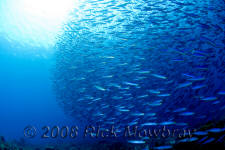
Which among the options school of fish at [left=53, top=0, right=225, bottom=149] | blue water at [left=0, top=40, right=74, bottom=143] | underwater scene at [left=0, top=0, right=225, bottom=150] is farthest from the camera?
blue water at [left=0, top=40, right=74, bottom=143]

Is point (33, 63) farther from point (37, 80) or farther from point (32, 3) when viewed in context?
point (32, 3)

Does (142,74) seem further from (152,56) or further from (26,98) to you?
(26,98)

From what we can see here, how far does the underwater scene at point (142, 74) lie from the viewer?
610 centimetres

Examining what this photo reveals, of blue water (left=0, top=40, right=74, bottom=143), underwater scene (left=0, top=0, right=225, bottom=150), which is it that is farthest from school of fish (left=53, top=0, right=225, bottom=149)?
blue water (left=0, top=40, right=74, bottom=143)

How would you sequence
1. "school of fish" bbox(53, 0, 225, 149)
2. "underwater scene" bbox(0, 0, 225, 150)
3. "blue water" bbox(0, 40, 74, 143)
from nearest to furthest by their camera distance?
1. "underwater scene" bbox(0, 0, 225, 150)
2. "school of fish" bbox(53, 0, 225, 149)
3. "blue water" bbox(0, 40, 74, 143)

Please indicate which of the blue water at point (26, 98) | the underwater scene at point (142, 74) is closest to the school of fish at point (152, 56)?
the underwater scene at point (142, 74)

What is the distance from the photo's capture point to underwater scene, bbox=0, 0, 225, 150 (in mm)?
6098

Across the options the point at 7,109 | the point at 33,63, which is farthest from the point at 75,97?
the point at 7,109

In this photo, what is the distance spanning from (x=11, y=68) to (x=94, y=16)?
5621 centimetres

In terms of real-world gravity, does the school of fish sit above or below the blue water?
below

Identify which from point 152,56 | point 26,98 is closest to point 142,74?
point 152,56

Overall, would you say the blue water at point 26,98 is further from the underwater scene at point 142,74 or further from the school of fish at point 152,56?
the school of fish at point 152,56

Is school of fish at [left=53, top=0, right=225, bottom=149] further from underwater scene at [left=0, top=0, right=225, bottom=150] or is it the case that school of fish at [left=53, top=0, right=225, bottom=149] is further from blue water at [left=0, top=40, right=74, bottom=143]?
blue water at [left=0, top=40, right=74, bottom=143]

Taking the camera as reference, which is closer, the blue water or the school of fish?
the school of fish
